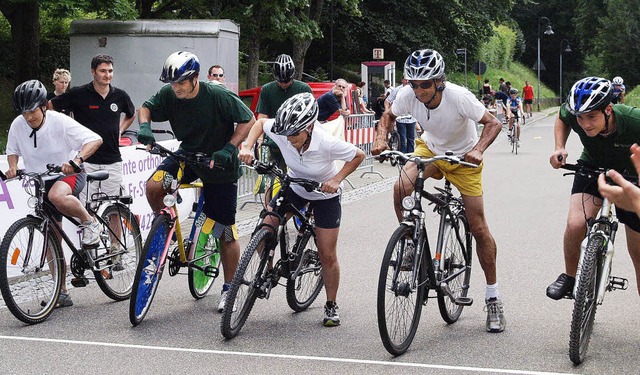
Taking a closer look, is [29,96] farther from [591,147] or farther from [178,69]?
[591,147]

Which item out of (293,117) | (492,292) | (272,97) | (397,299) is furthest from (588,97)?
(272,97)

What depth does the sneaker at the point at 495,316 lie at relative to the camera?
7551 millimetres

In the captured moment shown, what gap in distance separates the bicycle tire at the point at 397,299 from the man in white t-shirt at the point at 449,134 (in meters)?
0.68

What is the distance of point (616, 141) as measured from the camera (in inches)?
268

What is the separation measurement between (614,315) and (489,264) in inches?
45.8

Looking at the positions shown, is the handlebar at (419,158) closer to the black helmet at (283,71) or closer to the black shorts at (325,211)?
the black shorts at (325,211)

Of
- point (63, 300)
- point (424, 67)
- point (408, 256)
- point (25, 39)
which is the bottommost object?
point (63, 300)

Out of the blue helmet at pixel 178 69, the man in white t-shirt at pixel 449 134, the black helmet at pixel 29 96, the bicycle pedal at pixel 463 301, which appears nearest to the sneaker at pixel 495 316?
the man in white t-shirt at pixel 449 134

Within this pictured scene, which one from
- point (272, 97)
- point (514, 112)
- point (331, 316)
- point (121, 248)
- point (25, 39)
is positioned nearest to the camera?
point (331, 316)

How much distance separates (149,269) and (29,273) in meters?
0.87

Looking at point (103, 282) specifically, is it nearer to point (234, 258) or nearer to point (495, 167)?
point (234, 258)

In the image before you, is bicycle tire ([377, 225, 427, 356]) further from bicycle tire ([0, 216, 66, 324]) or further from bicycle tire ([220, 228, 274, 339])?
bicycle tire ([0, 216, 66, 324])

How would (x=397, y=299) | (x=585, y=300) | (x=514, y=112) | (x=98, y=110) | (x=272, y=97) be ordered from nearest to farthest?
(x=585, y=300) < (x=397, y=299) < (x=98, y=110) < (x=272, y=97) < (x=514, y=112)

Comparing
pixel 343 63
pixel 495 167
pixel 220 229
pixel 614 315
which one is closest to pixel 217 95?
pixel 220 229
